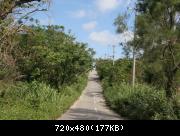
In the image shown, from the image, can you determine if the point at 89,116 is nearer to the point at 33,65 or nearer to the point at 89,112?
the point at 89,112

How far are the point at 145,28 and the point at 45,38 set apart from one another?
15.4 m

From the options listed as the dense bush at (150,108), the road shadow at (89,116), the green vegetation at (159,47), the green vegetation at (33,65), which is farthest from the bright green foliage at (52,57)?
the green vegetation at (159,47)

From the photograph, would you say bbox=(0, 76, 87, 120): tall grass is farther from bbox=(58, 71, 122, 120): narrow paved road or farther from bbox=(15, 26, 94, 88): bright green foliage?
bbox=(15, 26, 94, 88): bright green foliage

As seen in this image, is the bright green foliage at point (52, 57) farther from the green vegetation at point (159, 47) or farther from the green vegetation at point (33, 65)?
the green vegetation at point (159, 47)

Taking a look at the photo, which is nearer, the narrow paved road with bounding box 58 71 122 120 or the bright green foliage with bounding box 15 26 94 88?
the narrow paved road with bounding box 58 71 122 120

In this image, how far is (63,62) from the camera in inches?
1580

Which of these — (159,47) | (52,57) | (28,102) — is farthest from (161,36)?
(52,57)

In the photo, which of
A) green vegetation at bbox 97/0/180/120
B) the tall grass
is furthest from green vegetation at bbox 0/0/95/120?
green vegetation at bbox 97/0/180/120

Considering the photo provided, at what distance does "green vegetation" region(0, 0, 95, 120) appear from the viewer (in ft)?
71.8

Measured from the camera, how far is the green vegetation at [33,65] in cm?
2189

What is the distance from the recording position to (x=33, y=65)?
36.5 metres

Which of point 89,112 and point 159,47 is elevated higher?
point 159,47
